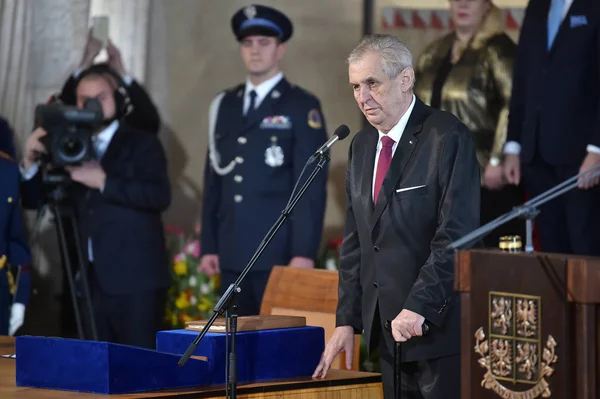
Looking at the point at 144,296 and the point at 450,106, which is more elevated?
the point at 450,106

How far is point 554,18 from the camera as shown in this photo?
4652 millimetres

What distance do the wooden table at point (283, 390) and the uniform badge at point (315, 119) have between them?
2.54 meters

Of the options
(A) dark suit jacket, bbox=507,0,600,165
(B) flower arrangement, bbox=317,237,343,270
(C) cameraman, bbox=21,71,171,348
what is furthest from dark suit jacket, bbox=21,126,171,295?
(A) dark suit jacket, bbox=507,0,600,165

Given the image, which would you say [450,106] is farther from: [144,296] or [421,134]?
[421,134]

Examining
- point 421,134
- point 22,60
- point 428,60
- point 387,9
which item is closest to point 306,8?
point 387,9

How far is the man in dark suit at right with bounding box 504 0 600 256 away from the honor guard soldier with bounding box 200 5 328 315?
0.96 metres

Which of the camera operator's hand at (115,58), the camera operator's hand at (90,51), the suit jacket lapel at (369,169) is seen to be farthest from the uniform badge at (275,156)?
the suit jacket lapel at (369,169)

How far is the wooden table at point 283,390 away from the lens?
8.05 ft

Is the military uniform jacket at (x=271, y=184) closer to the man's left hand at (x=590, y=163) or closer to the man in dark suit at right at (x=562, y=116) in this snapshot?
the man in dark suit at right at (x=562, y=116)

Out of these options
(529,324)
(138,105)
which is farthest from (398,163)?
(138,105)

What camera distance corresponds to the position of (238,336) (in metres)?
2.59

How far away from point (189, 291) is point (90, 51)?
142 cm

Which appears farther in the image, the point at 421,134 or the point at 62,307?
the point at 62,307

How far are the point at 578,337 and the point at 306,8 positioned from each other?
14.9 ft
